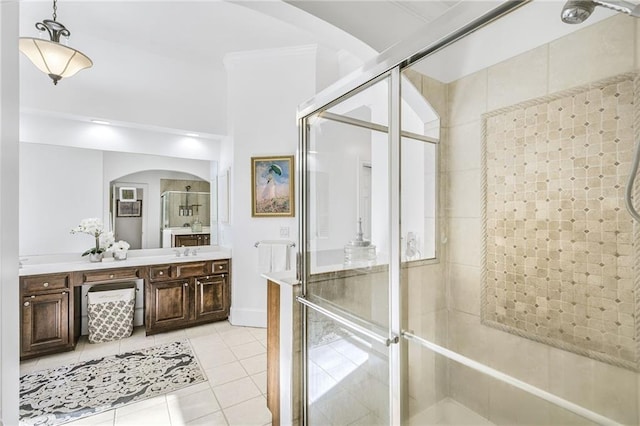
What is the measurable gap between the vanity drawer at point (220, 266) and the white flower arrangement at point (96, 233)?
42.7 inches

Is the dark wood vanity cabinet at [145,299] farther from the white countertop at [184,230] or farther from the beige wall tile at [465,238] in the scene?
the beige wall tile at [465,238]

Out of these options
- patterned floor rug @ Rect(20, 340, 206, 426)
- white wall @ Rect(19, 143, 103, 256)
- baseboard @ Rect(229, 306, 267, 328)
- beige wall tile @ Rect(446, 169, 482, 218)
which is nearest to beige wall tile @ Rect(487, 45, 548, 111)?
beige wall tile @ Rect(446, 169, 482, 218)

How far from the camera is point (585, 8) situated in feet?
3.04

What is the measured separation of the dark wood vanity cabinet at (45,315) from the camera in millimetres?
2555

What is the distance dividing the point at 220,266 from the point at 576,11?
346 cm

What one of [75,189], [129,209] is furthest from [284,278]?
[75,189]

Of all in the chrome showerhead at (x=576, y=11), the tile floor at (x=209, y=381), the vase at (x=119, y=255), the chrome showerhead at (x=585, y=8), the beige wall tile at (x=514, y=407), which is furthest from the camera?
the vase at (x=119, y=255)

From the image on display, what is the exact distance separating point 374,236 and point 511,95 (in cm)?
79

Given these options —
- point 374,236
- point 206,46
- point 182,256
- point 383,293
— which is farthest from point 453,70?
point 182,256

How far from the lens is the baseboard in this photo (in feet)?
11.1

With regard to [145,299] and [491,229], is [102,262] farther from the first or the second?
[491,229]

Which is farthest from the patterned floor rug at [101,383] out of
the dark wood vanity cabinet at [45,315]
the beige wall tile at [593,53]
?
the beige wall tile at [593,53]

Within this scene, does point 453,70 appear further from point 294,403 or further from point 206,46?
point 206,46

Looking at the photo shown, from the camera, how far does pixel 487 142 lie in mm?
1205
